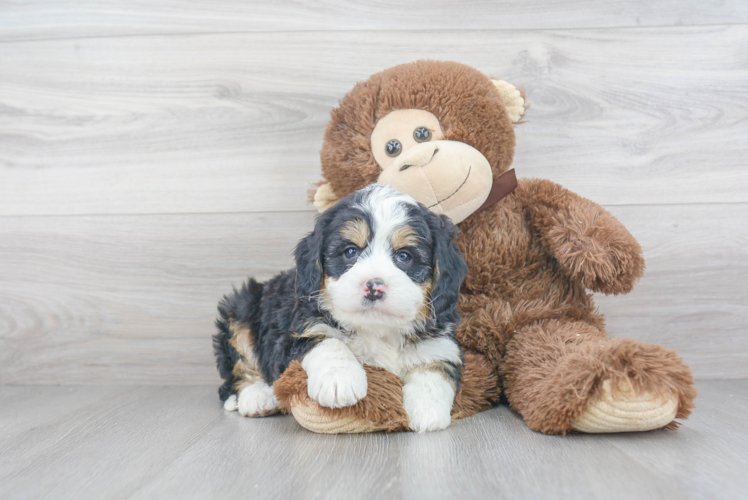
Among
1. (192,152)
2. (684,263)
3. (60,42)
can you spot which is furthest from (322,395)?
(60,42)

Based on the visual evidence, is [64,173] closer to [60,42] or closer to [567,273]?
[60,42]

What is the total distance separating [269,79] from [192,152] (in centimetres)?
41

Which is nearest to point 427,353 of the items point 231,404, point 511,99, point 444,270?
point 444,270

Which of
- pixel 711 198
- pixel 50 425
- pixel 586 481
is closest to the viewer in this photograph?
pixel 586 481

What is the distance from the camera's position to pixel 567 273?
180 centimetres

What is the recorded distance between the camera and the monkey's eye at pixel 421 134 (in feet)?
5.73

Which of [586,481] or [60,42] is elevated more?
[60,42]

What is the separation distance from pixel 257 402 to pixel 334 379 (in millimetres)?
485

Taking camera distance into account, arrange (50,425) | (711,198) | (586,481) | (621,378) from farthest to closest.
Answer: (711,198)
(50,425)
(621,378)
(586,481)

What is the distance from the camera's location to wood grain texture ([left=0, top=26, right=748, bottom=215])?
2.21 metres

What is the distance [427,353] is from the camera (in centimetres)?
156

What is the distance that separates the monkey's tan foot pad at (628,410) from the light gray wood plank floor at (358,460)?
5 centimetres

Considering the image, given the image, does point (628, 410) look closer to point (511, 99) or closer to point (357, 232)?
point (357, 232)

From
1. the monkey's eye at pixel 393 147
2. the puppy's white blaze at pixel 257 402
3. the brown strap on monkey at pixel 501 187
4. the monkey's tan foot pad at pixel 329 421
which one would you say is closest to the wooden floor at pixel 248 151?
the puppy's white blaze at pixel 257 402
